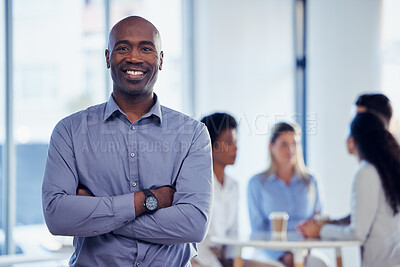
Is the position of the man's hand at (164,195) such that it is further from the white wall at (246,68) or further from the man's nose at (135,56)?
the white wall at (246,68)

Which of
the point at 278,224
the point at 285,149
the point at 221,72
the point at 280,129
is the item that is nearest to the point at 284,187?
the point at 285,149

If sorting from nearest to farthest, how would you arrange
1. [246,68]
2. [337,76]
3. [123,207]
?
[123,207] → [337,76] → [246,68]

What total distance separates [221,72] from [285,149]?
1.61 metres

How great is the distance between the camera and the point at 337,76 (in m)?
5.26

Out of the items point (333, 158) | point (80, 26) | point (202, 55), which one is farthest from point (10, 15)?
point (333, 158)

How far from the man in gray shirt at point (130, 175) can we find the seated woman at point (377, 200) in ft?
4.80

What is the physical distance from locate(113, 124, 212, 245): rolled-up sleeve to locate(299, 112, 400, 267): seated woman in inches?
57.6

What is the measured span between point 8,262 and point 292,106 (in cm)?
354

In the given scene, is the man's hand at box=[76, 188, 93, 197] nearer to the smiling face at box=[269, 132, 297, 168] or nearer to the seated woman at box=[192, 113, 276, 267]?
the seated woman at box=[192, 113, 276, 267]

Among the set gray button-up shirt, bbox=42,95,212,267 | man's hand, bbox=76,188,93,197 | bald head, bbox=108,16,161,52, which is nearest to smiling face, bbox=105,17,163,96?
bald head, bbox=108,16,161,52

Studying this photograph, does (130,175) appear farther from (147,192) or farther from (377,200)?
(377,200)

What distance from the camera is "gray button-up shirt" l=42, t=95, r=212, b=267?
5.53ft

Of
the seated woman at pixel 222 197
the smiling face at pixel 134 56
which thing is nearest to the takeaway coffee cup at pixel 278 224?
the seated woman at pixel 222 197

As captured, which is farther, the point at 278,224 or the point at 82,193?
the point at 278,224
